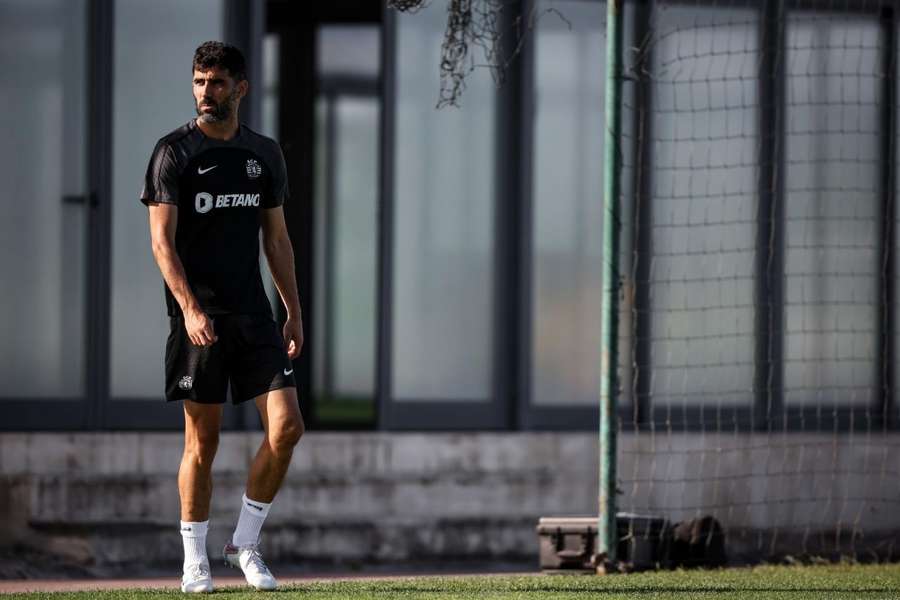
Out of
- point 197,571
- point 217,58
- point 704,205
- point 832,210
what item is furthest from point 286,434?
point 832,210

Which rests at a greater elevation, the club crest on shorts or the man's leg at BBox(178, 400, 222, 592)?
the club crest on shorts

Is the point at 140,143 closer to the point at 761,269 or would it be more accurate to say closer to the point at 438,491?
the point at 438,491

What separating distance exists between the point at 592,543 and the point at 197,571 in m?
2.20

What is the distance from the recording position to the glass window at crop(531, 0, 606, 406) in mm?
10312

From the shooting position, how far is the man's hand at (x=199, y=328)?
5.93 metres

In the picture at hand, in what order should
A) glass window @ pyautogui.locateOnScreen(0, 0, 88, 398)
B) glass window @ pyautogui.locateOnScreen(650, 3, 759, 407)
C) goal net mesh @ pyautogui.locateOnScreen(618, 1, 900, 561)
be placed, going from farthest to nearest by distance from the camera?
glass window @ pyautogui.locateOnScreen(650, 3, 759, 407) < goal net mesh @ pyautogui.locateOnScreen(618, 1, 900, 561) < glass window @ pyautogui.locateOnScreen(0, 0, 88, 398)

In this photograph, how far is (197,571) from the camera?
6.29 meters

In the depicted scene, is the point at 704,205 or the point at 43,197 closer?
the point at 43,197

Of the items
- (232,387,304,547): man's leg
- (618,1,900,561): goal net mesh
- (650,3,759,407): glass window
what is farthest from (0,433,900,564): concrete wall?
(232,387,304,547): man's leg

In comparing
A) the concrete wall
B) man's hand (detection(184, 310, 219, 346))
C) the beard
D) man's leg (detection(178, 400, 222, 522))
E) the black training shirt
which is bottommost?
the concrete wall

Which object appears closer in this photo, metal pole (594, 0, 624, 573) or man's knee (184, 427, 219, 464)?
man's knee (184, 427, 219, 464)

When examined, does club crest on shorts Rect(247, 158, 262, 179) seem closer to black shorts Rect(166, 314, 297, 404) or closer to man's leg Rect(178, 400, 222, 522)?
black shorts Rect(166, 314, 297, 404)

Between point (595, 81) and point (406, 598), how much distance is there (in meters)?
4.87

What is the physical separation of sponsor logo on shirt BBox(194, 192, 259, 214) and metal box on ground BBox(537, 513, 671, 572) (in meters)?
2.40
